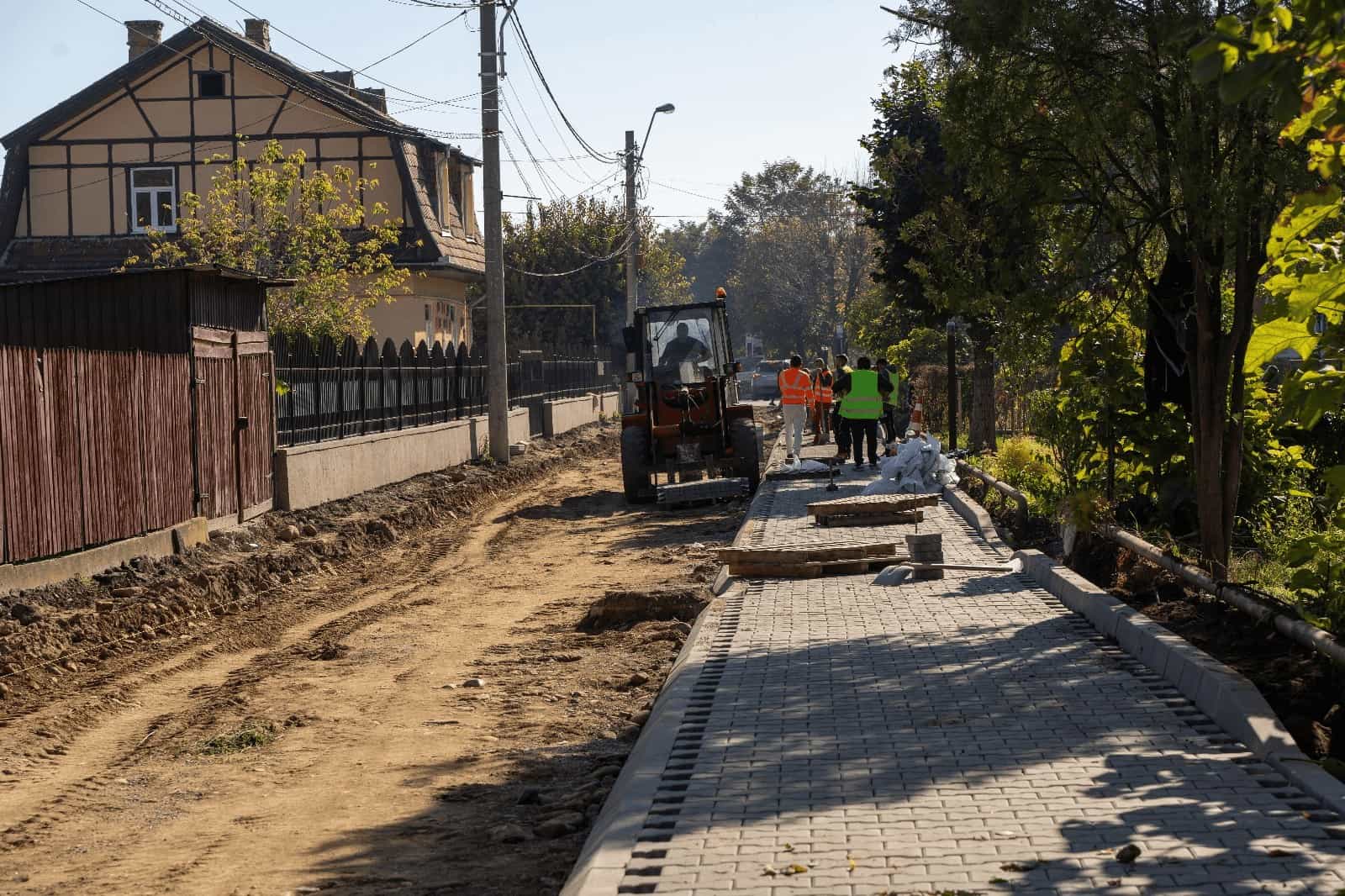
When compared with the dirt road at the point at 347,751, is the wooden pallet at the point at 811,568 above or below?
above

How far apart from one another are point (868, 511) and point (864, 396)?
7256mm

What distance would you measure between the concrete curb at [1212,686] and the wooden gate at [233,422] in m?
10.5

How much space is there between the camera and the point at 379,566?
17.4 metres

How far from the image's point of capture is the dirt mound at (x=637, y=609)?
13.0 meters

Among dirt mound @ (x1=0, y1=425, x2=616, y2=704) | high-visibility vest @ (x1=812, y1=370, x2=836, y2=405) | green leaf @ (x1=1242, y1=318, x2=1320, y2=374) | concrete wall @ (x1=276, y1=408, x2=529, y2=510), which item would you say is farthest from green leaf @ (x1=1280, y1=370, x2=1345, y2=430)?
high-visibility vest @ (x1=812, y1=370, x2=836, y2=405)

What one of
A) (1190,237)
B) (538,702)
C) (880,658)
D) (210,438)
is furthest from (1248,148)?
(210,438)

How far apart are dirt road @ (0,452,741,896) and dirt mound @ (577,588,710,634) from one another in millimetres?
149

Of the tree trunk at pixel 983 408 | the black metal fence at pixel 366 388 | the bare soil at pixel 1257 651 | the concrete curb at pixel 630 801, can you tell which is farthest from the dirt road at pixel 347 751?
the tree trunk at pixel 983 408

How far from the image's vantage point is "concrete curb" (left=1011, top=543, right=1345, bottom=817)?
627 centimetres

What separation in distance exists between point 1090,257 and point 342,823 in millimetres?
7738

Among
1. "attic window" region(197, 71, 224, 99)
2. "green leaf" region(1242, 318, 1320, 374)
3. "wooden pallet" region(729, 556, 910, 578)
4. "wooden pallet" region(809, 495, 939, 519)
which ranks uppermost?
"attic window" region(197, 71, 224, 99)

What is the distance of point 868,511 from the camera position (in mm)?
17828

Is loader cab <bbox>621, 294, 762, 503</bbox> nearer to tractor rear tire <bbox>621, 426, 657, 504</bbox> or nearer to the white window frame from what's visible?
tractor rear tire <bbox>621, 426, 657, 504</bbox>

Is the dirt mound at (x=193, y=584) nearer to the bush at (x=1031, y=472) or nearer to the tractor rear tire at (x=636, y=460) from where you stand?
the tractor rear tire at (x=636, y=460)
